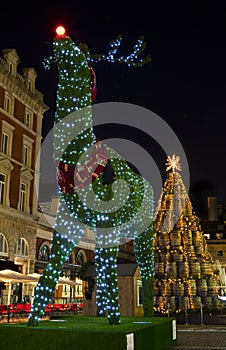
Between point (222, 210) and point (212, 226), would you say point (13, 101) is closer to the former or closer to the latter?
point (212, 226)

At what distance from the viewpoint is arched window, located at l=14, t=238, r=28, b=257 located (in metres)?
29.9

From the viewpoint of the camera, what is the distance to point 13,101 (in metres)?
30.7

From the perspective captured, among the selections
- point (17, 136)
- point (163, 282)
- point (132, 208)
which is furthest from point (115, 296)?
point (17, 136)

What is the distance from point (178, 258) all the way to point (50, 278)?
1599 cm

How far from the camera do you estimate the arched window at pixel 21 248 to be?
29944mm

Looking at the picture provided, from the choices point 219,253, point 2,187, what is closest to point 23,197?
point 2,187

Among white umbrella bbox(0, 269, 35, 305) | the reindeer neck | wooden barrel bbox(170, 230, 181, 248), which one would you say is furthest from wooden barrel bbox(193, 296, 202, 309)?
the reindeer neck

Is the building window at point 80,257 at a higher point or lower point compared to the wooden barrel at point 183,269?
higher

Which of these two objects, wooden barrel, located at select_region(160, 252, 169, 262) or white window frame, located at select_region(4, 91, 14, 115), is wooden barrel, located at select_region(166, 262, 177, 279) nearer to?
wooden barrel, located at select_region(160, 252, 169, 262)

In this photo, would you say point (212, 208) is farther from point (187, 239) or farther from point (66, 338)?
point (66, 338)

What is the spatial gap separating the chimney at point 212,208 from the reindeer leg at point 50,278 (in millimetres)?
66656

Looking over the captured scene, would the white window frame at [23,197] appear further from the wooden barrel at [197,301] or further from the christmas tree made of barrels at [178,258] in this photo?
the wooden barrel at [197,301]

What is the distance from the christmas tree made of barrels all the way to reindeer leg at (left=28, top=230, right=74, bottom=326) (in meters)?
14.8

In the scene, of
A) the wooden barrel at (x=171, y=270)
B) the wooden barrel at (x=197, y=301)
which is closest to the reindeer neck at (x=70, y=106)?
the wooden barrel at (x=171, y=270)
